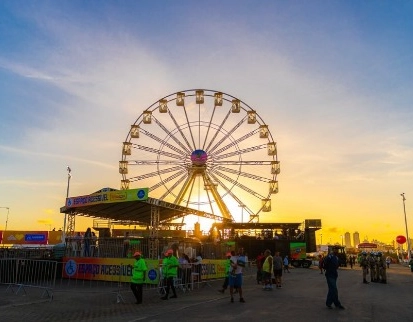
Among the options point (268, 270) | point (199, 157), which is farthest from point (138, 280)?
point (199, 157)

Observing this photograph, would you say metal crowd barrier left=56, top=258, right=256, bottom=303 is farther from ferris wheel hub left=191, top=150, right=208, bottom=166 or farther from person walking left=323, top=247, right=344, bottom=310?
ferris wheel hub left=191, top=150, right=208, bottom=166

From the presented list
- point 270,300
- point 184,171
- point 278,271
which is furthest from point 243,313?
point 184,171

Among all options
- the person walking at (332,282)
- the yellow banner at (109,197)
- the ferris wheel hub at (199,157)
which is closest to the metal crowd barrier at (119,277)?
the yellow banner at (109,197)

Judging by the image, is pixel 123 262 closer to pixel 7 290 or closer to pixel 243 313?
pixel 7 290

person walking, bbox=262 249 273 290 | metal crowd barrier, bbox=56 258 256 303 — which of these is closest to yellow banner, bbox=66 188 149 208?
metal crowd barrier, bbox=56 258 256 303

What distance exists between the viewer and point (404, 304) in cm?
1216

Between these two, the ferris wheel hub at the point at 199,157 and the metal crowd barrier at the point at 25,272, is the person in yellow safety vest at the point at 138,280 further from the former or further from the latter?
the ferris wheel hub at the point at 199,157

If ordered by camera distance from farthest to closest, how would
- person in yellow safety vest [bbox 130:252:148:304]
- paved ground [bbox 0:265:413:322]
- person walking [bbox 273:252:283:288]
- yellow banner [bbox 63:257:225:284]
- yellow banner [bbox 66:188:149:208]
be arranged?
1. yellow banner [bbox 66:188:149:208]
2. yellow banner [bbox 63:257:225:284]
3. person walking [bbox 273:252:283:288]
4. person in yellow safety vest [bbox 130:252:148:304]
5. paved ground [bbox 0:265:413:322]

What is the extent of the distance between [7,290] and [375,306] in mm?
13010

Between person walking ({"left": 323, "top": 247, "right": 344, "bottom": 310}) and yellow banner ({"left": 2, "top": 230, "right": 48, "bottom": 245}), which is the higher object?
yellow banner ({"left": 2, "top": 230, "right": 48, "bottom": 245})

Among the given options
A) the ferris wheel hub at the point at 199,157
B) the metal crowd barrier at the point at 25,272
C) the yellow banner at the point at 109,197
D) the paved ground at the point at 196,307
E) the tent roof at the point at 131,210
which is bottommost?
the paved ground at the point at 196,307

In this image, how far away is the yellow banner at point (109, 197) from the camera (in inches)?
839

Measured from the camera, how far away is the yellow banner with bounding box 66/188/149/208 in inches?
839

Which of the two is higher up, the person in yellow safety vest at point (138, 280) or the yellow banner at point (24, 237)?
the yellow banner at point (24, 237)
